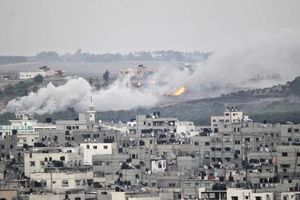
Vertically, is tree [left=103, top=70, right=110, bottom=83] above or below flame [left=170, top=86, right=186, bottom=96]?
above

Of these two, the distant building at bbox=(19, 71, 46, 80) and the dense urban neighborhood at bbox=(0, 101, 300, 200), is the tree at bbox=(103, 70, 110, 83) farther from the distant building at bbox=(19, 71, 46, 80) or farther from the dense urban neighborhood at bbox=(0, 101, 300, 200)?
the dense urban neighborhood at bbox=(0, 101, 300, 200)

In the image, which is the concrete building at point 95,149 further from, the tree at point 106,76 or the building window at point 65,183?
the tree at point 106,76

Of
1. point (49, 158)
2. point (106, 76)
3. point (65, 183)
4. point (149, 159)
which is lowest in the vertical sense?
point (106, 76)

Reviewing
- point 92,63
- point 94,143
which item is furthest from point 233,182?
point 92,63

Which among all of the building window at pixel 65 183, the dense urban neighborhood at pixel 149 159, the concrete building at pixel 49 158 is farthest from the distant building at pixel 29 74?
the building window at pixel 65 183

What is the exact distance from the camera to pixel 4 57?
92938 millimetres

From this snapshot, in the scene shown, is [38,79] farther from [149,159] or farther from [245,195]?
[245,195]

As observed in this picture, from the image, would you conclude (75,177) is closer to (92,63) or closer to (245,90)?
(245,90)

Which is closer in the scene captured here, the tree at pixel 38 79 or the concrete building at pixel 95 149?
the concrete building at pixel 95 149

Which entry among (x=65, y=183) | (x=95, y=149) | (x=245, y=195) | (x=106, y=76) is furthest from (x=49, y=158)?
(x=106, y=76)

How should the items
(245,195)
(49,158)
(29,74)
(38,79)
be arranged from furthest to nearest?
(29,74) → (38,79) → (49,158) → (245,195)

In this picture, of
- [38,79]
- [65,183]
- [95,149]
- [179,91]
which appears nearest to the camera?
[65,183]

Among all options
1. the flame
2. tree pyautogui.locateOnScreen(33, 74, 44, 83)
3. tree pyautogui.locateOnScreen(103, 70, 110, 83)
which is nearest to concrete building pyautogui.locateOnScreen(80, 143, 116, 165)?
the flame

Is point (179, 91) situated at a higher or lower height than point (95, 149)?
lower
